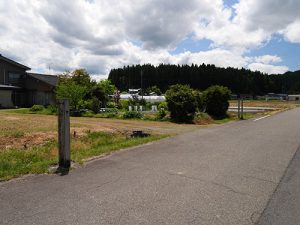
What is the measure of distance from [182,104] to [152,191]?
50.2 ft

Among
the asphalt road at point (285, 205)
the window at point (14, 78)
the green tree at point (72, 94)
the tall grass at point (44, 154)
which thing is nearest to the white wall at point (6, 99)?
the window at point (14, 78)

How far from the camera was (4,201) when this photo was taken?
4.55 m

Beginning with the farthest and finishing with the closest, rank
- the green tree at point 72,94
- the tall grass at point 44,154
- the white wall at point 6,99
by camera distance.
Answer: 1. the white wall at point 6,99
2. the green tree at point 72,94
3. the tall grass at point 44,154

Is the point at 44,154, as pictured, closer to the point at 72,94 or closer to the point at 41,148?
the point at 41,148

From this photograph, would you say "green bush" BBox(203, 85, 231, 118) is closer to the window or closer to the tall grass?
the tall grass

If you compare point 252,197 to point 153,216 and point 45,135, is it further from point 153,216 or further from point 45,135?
point 45,135

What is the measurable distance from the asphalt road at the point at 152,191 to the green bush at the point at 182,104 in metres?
11.9

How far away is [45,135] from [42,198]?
22.5 feet

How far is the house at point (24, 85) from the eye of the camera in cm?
3984

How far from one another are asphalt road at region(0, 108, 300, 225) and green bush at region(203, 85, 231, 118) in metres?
16.0

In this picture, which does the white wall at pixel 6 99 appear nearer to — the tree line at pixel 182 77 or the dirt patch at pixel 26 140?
the dirt patch at pixel 26 140

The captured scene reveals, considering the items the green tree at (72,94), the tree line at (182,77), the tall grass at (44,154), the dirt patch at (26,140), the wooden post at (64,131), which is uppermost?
the tree line at (182,77)

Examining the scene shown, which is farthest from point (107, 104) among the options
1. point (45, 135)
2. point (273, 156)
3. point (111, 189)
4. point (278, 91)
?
point (278, 91)

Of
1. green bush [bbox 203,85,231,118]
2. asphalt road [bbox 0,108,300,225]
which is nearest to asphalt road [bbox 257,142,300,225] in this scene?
asphalt road [bbox 0,108,300,225]
